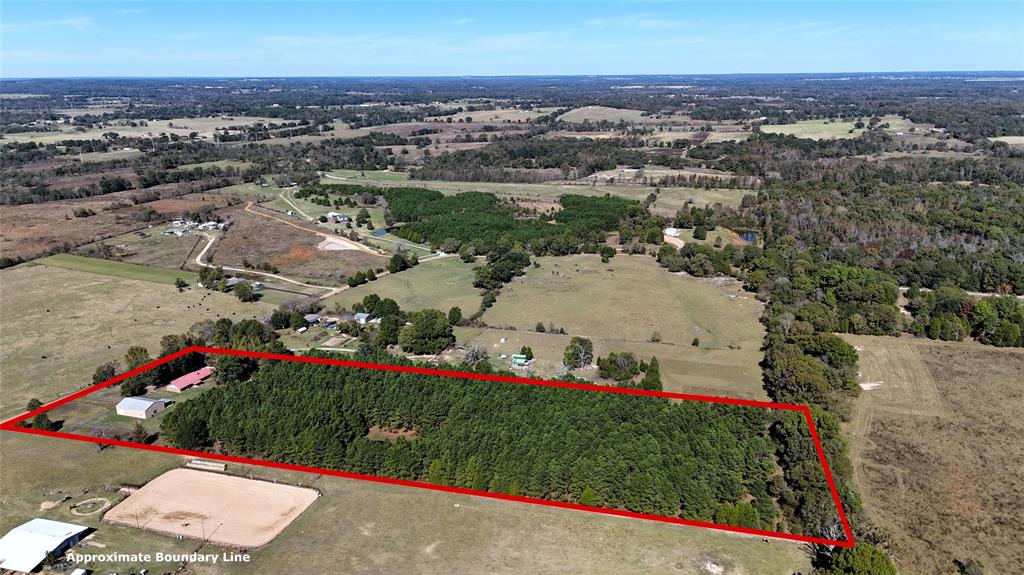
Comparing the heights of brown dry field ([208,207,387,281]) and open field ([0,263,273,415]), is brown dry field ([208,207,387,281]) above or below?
above

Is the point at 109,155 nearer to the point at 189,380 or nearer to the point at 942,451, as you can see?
the point at 189,380

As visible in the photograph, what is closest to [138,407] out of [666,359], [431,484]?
[431,484]

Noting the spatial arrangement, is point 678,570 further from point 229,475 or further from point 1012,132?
point 1012,132

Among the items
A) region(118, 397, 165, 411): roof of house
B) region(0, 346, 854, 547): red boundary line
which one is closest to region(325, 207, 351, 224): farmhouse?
region(0, 346, 854, 547): red boundary line

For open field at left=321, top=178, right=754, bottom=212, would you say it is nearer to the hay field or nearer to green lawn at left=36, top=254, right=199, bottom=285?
green lawn at left=36, top=254, right=199, bottom=285

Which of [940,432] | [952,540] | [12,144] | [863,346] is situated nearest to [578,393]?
[952,540]

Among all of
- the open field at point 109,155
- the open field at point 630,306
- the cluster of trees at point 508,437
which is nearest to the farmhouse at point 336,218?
the open field at point 630,306
